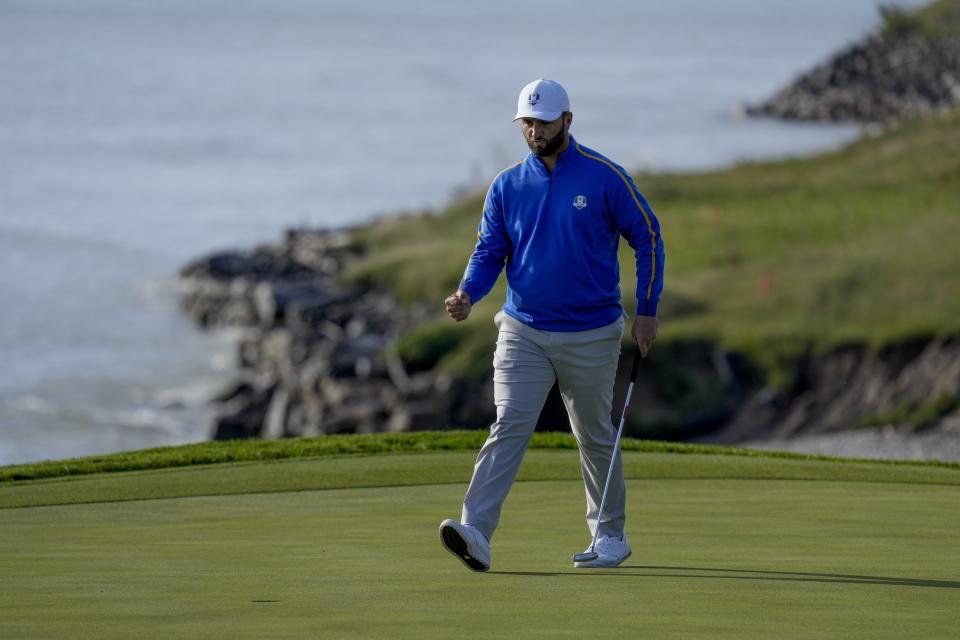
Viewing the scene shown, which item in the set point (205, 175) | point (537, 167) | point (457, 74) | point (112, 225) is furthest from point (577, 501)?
point (457, 74)

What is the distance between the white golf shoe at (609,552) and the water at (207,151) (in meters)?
25.3

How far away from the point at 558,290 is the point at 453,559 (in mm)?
1274

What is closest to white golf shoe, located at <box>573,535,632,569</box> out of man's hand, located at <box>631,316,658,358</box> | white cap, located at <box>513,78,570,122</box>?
man's hand, located at <box>631,316,658,358</box>

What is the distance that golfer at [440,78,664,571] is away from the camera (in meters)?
8.34

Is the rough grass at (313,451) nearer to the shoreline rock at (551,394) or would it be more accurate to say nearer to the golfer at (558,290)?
the golfer at (558,290)

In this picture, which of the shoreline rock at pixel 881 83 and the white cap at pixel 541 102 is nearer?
the white cap at pixel 541 102

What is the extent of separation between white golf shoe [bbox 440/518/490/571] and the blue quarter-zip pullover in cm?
107

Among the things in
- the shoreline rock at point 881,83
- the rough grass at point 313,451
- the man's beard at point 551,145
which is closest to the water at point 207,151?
the shoreline rock at point 881,83

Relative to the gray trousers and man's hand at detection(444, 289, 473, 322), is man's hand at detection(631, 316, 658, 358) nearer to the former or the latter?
the gray trousers

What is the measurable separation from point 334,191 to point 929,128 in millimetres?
41132

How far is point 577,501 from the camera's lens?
35.2 feet

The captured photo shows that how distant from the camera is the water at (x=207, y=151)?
135ft

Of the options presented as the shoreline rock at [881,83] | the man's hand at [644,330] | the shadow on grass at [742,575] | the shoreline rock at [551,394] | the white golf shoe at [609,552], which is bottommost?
the shoreline rock at [551,394]

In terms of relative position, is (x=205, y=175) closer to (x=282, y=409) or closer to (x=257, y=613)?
(x=282, y=409)
